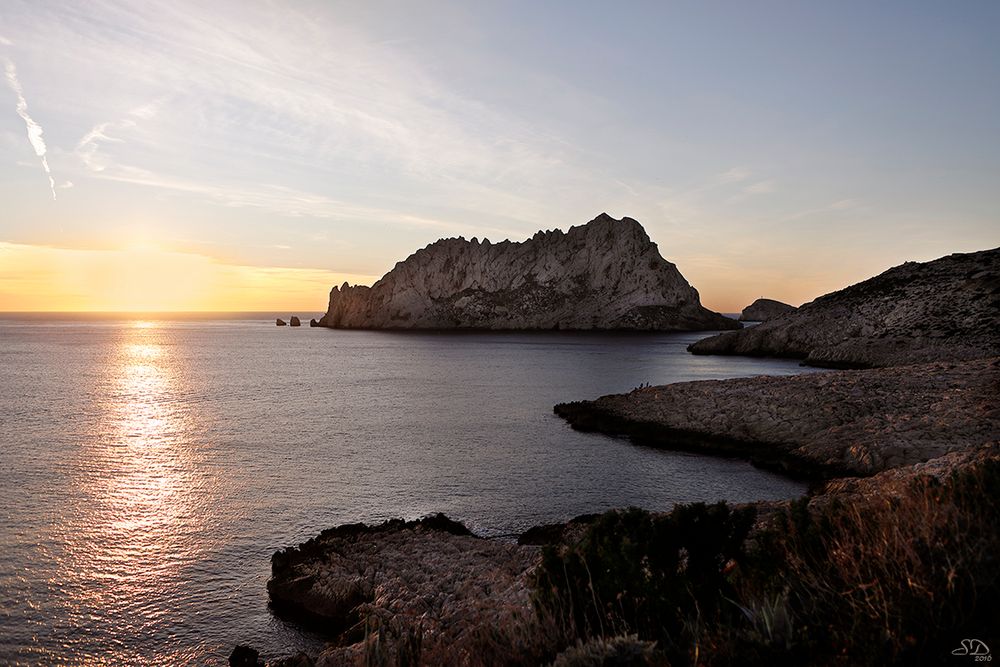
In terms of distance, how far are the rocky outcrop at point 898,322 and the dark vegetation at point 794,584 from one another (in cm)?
6780

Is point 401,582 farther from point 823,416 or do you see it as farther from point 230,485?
point 823,416

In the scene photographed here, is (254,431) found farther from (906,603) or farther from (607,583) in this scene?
(906,603)

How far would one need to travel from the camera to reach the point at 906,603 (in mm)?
5434

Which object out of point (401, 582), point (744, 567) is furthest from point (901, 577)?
point (401, 582)

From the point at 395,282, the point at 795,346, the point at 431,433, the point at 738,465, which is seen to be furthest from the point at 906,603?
the point at 395,282

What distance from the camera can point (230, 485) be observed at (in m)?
23.5

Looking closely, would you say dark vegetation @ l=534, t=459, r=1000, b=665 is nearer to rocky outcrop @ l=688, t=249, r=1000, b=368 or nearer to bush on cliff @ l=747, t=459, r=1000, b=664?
bush on cliff @ l=747, t=459, r=1000, b=664

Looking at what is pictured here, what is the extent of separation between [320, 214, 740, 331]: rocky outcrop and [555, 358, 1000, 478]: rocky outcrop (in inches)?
5261

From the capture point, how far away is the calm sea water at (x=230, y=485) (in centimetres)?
1316

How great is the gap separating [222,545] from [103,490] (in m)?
9.02

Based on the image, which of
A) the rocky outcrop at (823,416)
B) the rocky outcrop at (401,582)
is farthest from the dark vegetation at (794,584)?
the rocky outcrop at (823,416)

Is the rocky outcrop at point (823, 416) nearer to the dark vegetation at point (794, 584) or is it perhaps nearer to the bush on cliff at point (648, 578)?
the bush on cliff at point (648, 578)

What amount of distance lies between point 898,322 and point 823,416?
5649 centimetres

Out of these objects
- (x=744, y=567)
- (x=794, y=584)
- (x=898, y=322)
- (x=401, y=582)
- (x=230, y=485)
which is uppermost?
(x=898, y=322)
